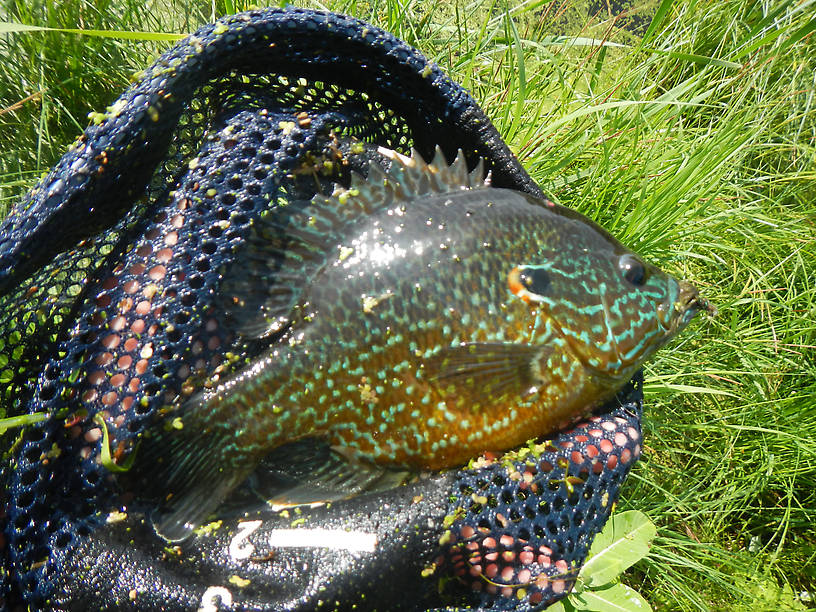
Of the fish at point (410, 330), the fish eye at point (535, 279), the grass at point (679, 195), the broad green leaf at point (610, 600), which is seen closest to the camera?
the fish at point (410, 330)

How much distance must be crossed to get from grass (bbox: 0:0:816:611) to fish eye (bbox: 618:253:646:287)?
0.88m

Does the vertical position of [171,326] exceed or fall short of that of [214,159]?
it falls short

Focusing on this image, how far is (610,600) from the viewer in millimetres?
2516

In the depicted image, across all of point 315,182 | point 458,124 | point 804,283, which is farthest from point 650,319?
point 804,283

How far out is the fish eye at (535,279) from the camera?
2182 mm

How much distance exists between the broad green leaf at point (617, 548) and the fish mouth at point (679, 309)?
0.89 m

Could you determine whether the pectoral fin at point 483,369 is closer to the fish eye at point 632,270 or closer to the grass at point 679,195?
the fish eye at point 632,270

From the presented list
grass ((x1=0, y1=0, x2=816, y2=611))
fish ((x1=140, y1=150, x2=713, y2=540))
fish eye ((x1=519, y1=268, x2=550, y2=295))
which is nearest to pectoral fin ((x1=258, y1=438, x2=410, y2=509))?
fish ((x1=140, y1=150, x2=713, y2=540))

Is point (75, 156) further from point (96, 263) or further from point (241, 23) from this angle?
point (241, 23)

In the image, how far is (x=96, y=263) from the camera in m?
2.17

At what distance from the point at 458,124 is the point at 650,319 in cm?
104

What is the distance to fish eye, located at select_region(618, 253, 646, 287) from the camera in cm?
228

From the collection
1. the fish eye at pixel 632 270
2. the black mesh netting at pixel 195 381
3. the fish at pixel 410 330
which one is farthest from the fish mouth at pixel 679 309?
the black mesh netting at pixel 195 381

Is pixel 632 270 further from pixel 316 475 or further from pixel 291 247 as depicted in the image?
pixel 316 475
